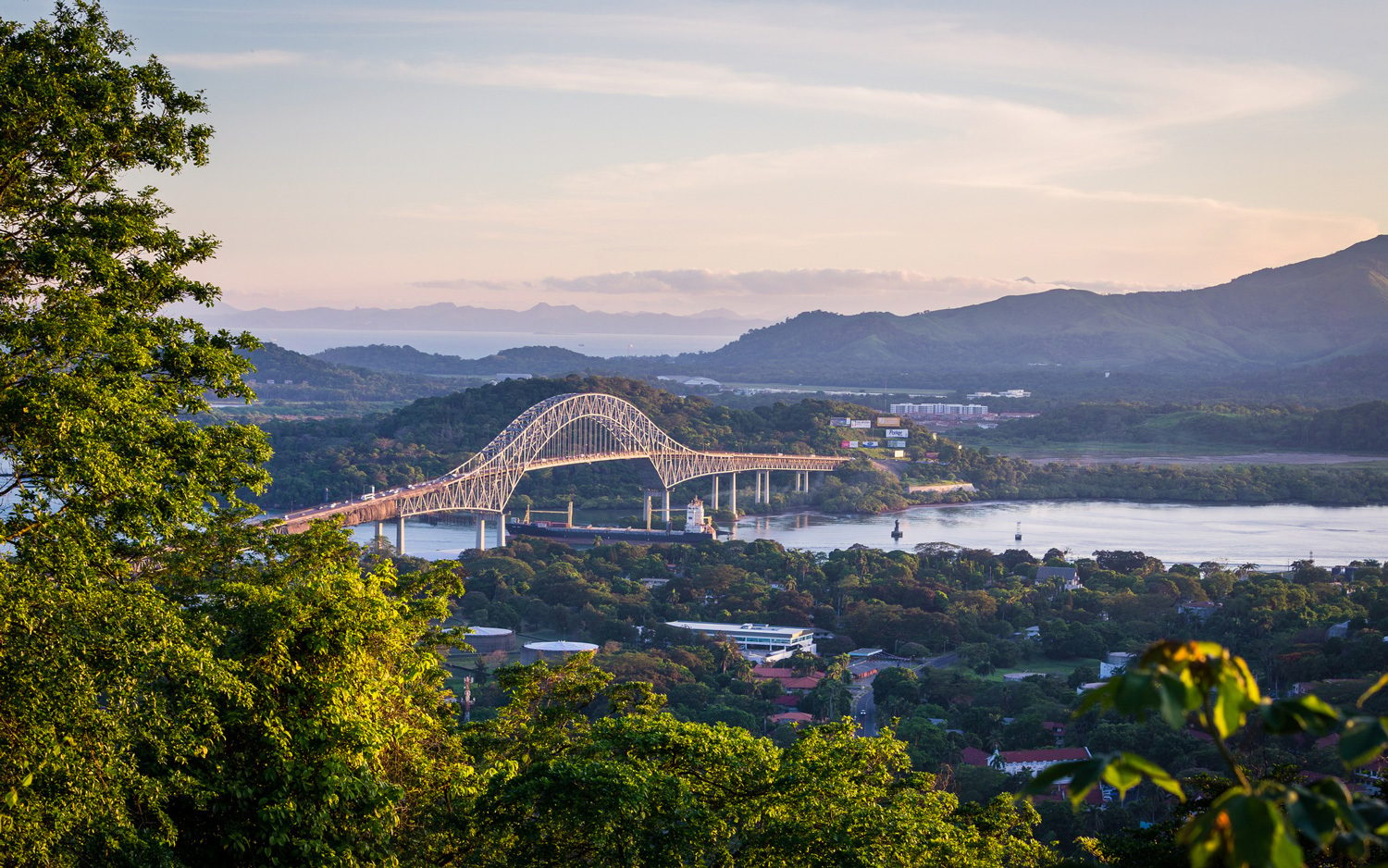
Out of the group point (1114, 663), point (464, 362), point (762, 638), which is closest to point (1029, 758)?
point (1114, 663)

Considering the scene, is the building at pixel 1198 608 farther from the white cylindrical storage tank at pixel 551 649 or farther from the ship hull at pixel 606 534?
the ship hull at pixel 606 534

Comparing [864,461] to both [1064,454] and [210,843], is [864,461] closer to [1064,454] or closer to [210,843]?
[1064,454]

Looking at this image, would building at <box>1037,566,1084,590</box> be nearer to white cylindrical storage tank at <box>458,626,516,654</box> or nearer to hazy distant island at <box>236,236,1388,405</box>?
white cylindrical storage tank at <box>458,626,516,654</box>

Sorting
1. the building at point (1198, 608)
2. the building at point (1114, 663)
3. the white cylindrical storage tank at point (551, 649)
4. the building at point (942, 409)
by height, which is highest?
the building at point (942, 409)

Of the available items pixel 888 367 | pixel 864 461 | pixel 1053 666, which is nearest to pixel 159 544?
pixel 1053 666

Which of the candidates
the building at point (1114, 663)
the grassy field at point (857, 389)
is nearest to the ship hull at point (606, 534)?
the building at point (1114, 663)

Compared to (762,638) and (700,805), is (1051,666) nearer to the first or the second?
(762,638)
